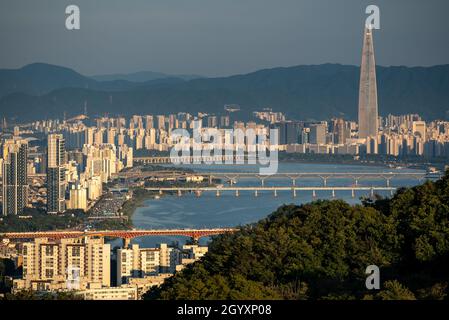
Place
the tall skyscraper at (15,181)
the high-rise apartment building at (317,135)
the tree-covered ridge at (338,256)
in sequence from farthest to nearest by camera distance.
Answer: the high-rise apartment building at (317,135) → the tall skyscraper at (15,181) → the tree-covered ridge at (338,256)

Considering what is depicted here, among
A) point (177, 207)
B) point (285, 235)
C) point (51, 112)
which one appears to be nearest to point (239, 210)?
point (177, 207)

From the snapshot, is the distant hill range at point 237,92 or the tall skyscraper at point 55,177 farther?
the distant hill range at point 237,92

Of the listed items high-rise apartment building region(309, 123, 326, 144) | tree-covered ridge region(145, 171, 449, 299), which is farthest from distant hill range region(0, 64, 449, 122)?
tree-covered ridge region(145, 171, 449, 299)

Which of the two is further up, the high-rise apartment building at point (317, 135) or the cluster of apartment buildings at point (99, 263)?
the high-rise apartment building at point (317, 135)

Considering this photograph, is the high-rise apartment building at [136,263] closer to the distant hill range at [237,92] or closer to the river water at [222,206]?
the river water at [222,206]

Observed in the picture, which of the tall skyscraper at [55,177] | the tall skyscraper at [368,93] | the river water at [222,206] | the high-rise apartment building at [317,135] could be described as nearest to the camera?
the river water at [222,206]

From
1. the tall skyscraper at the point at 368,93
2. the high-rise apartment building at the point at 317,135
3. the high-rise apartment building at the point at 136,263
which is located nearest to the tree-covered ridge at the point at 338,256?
the high-rise apartment building at the point at 136,263

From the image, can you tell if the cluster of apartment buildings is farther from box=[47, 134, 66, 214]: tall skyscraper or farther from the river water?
box=[47, 134, 66, 214]: tall skyscraper
